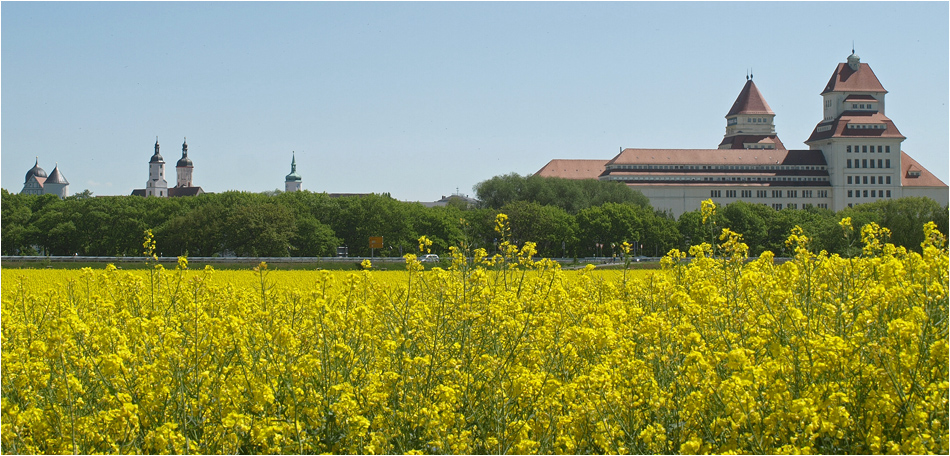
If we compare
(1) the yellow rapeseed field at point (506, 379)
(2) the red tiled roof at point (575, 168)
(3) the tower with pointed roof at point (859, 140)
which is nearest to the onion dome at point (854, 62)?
(3) the tower with pointed roof at point (859, 140)

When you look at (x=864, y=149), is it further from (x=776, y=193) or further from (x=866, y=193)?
(x=776, y=193)

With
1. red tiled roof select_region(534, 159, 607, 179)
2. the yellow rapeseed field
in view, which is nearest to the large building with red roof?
red tiled roof select_region(534, 159, 607, 179)

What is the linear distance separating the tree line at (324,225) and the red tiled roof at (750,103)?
46583 mm

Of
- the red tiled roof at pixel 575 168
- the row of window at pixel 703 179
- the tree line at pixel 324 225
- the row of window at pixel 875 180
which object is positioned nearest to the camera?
the tree line at pixel 324 225

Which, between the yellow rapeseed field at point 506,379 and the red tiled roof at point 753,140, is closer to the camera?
the yellow rapeseed field at point 506,379

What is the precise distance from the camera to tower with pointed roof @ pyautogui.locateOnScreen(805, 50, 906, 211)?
387 feet

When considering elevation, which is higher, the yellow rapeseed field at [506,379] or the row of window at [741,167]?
the row of window at [741,167]

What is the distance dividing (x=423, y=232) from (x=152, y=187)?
133880mm

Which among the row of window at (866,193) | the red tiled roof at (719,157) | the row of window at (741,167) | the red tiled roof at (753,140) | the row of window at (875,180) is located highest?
the red tiled roof at (753,140)

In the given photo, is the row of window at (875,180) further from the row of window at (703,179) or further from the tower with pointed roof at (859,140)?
the row of window at (703,179)

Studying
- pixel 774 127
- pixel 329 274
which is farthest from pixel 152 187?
pixel 329 274

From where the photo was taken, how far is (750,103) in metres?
130

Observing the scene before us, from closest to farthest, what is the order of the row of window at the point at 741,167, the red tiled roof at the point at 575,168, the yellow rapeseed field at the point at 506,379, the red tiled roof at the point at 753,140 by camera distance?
the yellow rapeseed field at the point at 506,379
the row of window at the point at 741,167
the red tiled roof at the point at 753,140
the red tiled roof at the point at 575,168

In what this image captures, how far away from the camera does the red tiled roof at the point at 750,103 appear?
129250 mm
